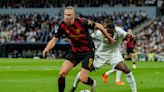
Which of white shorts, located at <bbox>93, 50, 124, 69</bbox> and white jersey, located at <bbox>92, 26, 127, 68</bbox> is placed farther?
white shorts, located at <bbox>93, 50, 124, 69</bbox>

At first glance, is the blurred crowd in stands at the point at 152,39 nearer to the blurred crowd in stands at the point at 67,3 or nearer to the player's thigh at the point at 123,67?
the blurred crowd in stands at the point at 67,3

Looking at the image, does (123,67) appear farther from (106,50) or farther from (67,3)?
(67,3)

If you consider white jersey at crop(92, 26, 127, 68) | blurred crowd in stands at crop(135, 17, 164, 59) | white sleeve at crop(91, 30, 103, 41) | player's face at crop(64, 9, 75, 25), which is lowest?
blurred crowd in stands at crop(135, 17, 164, 59)

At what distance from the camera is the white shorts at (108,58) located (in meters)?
18.9

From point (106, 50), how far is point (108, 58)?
322 mm

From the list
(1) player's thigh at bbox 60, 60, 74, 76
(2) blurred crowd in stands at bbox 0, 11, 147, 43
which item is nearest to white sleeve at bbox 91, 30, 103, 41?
(1) player's thigh at bbox 60, 60, 74, 76

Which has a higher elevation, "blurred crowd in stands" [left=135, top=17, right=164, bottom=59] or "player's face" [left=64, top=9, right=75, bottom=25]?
"player's face" [left=64, top=9, right=75, bottom=25]

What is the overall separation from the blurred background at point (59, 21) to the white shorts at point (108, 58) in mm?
34073

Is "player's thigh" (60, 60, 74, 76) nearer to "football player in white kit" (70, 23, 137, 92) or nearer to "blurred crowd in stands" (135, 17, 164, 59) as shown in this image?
"football player in white kit" (70, 23, 137, 92)

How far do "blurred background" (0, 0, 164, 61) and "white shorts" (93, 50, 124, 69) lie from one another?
34.1 meters

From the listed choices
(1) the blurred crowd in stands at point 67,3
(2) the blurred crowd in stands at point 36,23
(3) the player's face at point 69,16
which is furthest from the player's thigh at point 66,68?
(1) the blurred crowd in stands at point 67,3

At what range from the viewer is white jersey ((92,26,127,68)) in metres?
18.8

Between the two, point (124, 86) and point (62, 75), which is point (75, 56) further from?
point (124, 86)

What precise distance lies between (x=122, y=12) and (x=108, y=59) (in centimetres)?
4335
